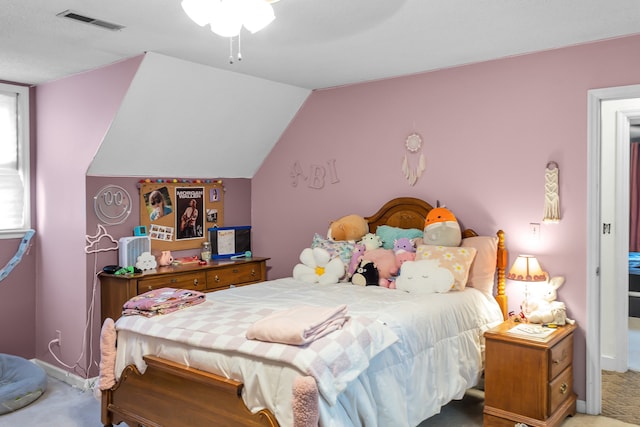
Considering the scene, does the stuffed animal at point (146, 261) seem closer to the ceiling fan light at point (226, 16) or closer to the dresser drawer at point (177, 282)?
the dresser drawer at point (177, 282)

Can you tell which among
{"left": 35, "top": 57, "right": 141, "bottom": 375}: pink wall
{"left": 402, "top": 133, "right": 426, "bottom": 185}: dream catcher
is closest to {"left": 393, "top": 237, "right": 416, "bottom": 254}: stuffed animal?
{"left": 402, "top": 133, "right": 426, "bottom": 185}: dream catcher

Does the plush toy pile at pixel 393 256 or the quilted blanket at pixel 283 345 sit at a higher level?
the plush toy pile at pixel 393 256

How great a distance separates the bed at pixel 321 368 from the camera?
7.63 feet

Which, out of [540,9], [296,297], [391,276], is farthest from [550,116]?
[296,297]

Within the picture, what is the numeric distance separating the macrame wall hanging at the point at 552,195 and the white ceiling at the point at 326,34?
0.79 metres

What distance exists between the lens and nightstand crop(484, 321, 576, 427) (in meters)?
3.03


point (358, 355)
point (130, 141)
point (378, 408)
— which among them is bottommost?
point (378, 408)

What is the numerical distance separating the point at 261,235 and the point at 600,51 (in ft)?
10.5

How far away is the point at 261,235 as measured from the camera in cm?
522

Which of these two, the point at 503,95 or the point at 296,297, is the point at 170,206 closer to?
the point at 296,297

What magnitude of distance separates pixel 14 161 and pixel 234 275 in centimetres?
200

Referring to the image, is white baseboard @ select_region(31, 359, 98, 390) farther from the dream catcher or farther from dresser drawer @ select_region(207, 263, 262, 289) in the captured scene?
the dream catcher

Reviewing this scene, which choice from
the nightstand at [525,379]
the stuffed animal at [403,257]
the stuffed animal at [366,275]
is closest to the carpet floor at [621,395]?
the nightstand at [525,379]

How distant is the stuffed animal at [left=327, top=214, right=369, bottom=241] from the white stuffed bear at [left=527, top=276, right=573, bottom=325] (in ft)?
4.51
